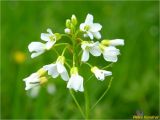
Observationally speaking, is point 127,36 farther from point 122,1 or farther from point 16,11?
point 16,11

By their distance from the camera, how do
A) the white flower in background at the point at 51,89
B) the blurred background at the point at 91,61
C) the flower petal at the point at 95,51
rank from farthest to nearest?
the white flower in background at the point at 51,89 < the blurred background at the point at 91,61 < the flower petal at the point at 95,51

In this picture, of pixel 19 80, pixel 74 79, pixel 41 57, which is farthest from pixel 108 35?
pixel 74 79

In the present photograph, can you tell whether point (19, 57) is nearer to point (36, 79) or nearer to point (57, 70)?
point (36, 79)

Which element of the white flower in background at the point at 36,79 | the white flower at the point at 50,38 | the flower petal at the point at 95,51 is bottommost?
the white flower in background at the point at 36,79

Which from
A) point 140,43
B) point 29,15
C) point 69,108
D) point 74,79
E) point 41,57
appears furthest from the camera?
point 29,15

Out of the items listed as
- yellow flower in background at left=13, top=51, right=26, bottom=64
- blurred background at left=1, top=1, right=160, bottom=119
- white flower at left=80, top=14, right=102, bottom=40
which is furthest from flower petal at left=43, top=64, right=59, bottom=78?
yellow flower in background at left=13, top=51, right=26, bottom=64

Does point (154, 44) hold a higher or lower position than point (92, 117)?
higher

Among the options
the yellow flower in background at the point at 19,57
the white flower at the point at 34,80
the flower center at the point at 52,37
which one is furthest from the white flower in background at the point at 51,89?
the flower center at the point at 52,37

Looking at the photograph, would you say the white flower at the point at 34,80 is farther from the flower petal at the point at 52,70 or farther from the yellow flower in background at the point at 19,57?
the yellow flower in background at the point at 19,57
